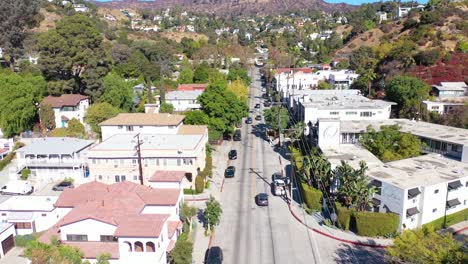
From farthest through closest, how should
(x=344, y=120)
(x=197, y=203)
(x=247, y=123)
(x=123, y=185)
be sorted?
(x=247, y=123) → (x=344, y=120) → (x=197, y=203) → (x=123, y=185)

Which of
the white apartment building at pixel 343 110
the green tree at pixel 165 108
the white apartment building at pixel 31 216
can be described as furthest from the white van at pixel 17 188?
the white apartment building at pixel 343 110

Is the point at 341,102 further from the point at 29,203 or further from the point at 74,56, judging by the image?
the point at 29,203

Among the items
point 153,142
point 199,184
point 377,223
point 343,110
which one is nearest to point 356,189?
point 377,223

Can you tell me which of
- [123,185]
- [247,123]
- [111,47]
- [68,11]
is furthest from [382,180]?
[68,11]

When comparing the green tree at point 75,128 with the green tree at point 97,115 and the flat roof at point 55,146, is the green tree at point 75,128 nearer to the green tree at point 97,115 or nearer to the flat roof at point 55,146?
the green tree at point 97,115

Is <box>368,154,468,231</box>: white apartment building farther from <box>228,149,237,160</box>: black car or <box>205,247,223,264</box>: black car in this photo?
<box>228,149,237,160</box>: black car

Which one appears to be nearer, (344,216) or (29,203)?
(344,216)


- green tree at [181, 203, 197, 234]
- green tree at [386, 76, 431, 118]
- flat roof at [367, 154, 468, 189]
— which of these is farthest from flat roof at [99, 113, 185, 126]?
green tree at [386, 76, 431, 118]

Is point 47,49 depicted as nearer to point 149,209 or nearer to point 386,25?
point 149,209
